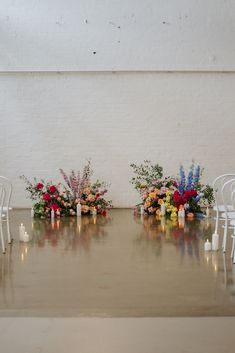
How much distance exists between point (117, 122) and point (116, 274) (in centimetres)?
737

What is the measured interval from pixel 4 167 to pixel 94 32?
3257 mm

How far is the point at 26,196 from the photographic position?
13812 mm

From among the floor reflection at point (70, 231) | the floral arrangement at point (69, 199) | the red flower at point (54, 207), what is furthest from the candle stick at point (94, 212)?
the red flower at point (54, 207)

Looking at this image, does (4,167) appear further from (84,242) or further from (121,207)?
(84,242)

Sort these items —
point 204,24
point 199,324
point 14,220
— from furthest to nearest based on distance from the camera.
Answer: point 204,24 → point 14,220 → point 199,324

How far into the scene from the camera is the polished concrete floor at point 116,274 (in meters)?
5.38

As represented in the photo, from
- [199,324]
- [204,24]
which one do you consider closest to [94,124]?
[204,24]

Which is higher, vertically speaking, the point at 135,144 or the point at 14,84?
the point at 14,84

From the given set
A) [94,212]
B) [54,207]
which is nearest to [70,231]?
[54,207]

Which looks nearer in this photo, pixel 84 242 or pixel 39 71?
pixel 84 242

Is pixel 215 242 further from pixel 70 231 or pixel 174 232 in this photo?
pixel 70 231

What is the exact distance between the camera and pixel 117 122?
13.8 meters

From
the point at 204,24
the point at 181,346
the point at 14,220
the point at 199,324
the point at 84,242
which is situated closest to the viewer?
the point at 181,346

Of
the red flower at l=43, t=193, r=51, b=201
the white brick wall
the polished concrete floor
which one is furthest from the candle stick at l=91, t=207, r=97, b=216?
the polished concrete floor
